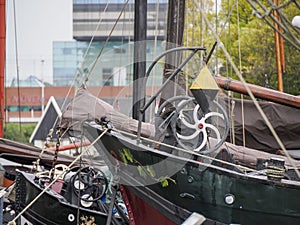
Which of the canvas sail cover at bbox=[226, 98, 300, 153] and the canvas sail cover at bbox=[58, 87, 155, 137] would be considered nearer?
the canvas sail cover at bbox=[58, 87, 155, 137]

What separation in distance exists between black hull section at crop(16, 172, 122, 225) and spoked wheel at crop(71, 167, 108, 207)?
171 millimetres

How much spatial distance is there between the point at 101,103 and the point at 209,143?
9.80 ft

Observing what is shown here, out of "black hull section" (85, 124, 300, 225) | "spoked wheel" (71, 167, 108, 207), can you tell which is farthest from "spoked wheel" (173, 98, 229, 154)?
"spoked wheel" (71, 167, 108, 207)

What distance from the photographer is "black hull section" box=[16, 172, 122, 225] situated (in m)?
8.34

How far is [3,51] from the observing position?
16438mm

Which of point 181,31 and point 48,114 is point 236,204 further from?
point 48,114

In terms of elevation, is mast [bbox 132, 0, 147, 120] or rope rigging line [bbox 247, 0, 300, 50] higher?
rope rigging line [bbox 247, 0, 300, 50]

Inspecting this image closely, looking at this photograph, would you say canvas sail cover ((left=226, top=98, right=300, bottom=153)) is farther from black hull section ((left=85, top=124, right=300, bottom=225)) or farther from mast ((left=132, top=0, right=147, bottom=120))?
black hull section ((left=85, top=124, right=300, bottom=225))

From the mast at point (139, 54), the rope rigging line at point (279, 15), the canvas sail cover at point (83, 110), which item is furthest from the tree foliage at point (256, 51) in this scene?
the rope rigging line at point (279, 15)

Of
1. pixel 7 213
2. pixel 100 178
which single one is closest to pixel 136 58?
pixel 100 178

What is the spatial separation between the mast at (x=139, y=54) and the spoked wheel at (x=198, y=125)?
2388mm

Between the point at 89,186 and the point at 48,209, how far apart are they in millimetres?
634

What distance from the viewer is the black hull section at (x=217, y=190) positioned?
594 cm

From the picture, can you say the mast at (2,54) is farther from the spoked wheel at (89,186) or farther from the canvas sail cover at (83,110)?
the spoked wheel at (89,186)
